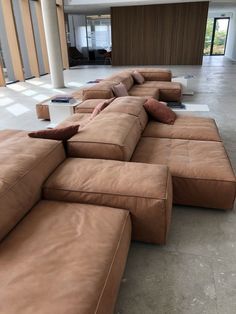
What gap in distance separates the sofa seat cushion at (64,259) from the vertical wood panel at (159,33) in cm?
1137

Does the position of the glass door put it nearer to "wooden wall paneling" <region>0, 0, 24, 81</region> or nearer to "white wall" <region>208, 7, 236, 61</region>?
"white wall" <region>208, 7, 236, 61</region>

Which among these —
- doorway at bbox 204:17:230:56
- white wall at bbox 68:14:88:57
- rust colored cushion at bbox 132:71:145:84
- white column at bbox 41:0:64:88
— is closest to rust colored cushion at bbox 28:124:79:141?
rust colored cushion at bbox 132:71:145:84

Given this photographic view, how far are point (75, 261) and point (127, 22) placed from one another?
12147 mm

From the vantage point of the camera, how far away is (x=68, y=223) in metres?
1.36

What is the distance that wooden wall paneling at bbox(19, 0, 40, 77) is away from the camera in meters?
8.62

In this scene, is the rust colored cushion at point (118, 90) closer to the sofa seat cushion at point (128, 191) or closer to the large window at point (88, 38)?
the sofa seat cushion at point (128, 191)

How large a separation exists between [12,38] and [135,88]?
→ 5.20 m

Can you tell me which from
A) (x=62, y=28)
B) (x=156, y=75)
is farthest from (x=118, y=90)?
(x=62, y=28)

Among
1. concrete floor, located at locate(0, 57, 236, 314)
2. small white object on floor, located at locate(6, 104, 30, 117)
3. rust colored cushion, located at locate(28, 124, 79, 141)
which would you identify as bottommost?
small white object on floor, located at locate(6, 104, 30, 117)

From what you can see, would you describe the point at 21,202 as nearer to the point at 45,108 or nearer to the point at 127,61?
the point at 45,108

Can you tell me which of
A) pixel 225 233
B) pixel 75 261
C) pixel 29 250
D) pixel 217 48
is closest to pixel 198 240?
pixel 225 233

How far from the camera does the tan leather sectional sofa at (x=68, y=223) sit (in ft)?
3.22

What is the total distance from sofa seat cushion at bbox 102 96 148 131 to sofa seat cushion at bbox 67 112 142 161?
0.36 m

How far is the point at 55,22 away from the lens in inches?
264
